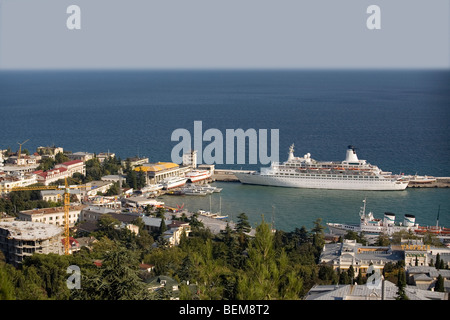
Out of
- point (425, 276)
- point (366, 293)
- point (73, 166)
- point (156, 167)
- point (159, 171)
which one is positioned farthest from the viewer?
point (156, 167)

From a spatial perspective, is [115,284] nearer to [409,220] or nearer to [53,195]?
[409,220]

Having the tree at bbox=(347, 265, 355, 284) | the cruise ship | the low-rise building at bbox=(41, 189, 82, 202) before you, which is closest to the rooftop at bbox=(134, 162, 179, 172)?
the cruise ship

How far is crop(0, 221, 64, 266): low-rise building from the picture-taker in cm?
963

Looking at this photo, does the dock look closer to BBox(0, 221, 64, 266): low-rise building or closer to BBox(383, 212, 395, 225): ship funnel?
BBox(383, 212, 395, 225): ship funnel

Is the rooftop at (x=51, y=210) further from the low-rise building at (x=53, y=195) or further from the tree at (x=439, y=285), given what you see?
the tree at (x=439, y=285)

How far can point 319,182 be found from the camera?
1748cm

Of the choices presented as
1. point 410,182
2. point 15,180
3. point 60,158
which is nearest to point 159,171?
point 60,158

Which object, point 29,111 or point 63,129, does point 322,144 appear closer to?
point 63,129

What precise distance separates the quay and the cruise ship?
26 centimetres

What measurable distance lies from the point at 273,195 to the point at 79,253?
749cm

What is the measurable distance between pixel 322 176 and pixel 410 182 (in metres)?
2.32

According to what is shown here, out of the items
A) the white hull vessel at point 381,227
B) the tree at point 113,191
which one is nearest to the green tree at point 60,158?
the tree at point 113,191

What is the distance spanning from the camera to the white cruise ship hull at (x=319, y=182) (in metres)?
17.1

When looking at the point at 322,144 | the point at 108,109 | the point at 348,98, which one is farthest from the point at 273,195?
the point at 348,98
